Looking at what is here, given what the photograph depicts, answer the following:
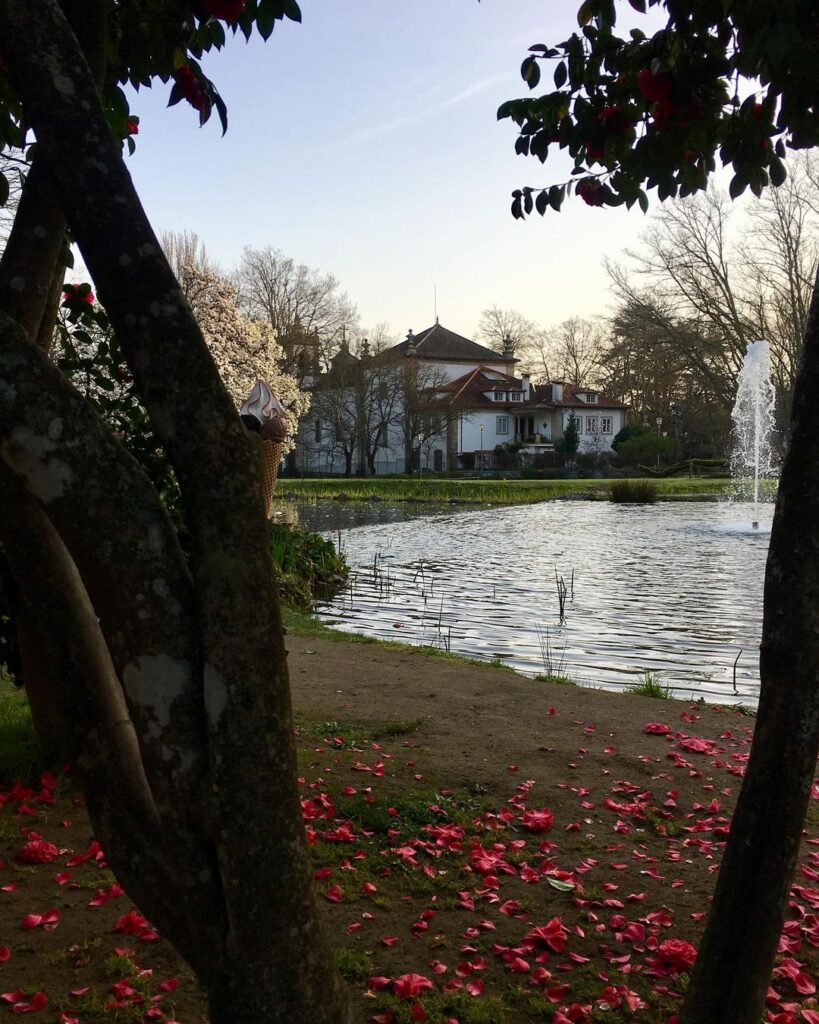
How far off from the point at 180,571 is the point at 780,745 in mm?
1439

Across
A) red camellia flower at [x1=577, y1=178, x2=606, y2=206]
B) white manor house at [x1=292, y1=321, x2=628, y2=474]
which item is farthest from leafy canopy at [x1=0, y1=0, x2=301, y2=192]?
white manor house at [x1=292, y1=321, x2=628, y2=474]

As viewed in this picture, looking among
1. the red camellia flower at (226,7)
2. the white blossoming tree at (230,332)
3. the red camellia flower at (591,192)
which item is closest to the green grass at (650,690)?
the red camellia flower at (591,192)

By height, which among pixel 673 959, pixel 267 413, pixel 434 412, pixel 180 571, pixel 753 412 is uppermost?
pixel 434 412

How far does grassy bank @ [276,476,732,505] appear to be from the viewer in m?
40.3

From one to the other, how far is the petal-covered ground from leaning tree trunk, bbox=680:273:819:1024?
31.8 inches

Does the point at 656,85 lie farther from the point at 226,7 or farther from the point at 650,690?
the point at 650,690

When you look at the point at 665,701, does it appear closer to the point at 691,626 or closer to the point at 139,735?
the point at 691,626

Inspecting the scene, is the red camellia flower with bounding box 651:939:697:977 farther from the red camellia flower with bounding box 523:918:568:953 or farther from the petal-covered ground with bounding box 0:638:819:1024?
the red camellia flower with bounding box 523:918:568:953

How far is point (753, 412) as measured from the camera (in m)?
43.8

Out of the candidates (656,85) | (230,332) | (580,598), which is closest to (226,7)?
(656,85)

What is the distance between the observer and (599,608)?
519 inches

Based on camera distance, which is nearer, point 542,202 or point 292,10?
point 292,10

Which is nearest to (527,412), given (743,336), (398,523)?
(743,336)

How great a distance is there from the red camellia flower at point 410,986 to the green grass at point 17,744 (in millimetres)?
2657
